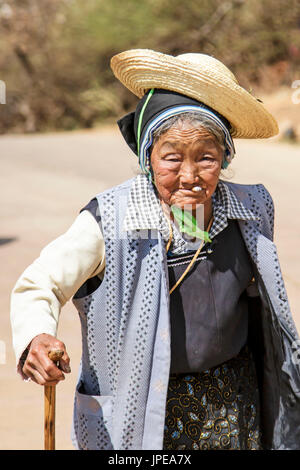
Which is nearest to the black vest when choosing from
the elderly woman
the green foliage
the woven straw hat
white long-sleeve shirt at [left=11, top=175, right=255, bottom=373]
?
the elderly woman

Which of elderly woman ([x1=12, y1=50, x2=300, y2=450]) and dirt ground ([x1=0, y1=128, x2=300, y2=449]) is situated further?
dirt ground ([x1=0, y1=128, x2=300, y2=449])

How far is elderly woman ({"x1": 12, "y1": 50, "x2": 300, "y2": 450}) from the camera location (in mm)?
2086

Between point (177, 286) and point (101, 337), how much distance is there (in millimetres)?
271

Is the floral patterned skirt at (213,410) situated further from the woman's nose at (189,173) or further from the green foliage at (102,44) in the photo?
the green foliage at (102,44)

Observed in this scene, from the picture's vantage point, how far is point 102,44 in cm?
2962

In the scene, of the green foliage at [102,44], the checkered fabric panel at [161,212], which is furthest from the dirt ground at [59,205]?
the green foliage at [102,44]

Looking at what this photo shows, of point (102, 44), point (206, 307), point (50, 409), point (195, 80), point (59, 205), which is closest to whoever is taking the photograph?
point (50, 409)

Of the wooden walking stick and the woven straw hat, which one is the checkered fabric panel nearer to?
the woven straw hat

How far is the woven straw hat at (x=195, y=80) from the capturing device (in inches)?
81.7

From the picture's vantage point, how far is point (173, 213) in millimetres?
2191

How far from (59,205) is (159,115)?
26.7 feet

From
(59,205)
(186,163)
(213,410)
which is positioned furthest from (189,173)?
(59,205)

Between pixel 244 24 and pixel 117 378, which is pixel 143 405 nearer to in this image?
pixel 117 378

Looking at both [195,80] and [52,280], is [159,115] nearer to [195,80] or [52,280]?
[195,80]
